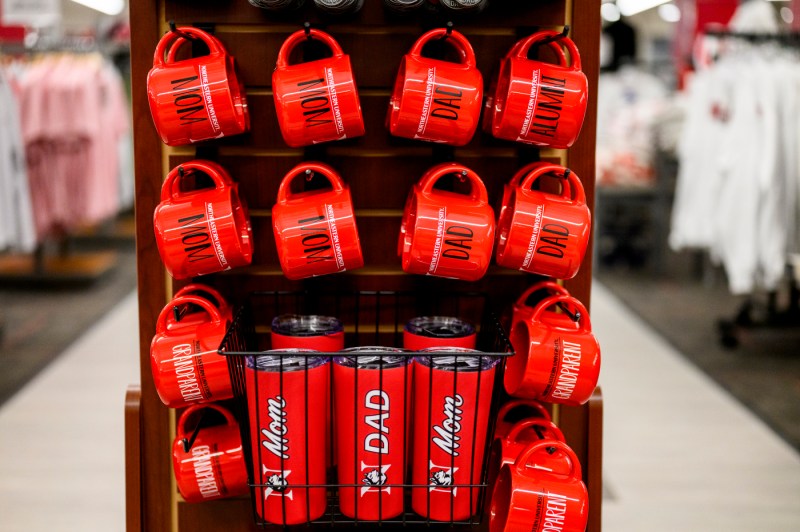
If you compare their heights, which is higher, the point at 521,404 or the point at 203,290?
the point at 203,290

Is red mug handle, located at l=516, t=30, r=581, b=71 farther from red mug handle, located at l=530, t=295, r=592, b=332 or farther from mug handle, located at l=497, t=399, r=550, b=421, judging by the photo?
mug handle, located at l=497, t=399, r=550, b=421

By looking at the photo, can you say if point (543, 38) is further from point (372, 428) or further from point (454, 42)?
point (372, 428)

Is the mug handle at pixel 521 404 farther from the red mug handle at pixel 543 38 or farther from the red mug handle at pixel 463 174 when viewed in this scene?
the red mug handle at pixel 543 38

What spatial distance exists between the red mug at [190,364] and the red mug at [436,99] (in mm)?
464

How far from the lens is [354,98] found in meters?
1.27

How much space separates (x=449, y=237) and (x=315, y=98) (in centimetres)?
30

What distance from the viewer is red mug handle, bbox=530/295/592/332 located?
4.47ft

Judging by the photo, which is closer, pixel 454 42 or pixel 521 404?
pixel 454 42

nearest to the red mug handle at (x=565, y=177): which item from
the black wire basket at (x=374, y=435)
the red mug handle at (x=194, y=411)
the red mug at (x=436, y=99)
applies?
the red mug at (x=436, y=99)

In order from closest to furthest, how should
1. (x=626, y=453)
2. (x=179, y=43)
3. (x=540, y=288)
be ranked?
(x=179, y=43) → (x=540, y=288) → (x=626, y=453)

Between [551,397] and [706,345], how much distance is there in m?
3.57

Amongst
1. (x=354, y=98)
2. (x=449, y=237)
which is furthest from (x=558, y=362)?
(x=354, y=98)

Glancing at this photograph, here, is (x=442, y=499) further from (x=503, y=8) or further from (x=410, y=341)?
(x=503, y=8)

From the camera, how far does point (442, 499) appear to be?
1292 mm
